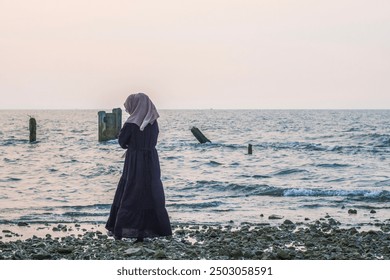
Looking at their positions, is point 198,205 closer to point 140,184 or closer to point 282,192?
point 282,192

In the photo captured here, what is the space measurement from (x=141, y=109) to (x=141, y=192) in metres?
1.15

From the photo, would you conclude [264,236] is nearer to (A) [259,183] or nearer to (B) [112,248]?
(B) [112,248]

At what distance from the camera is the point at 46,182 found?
816 inches

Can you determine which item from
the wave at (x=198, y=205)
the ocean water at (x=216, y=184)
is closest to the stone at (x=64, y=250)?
the ocean water at (x=216, y=184)

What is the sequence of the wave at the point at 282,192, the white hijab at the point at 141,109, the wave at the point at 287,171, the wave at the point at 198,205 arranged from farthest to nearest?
the wave at the point at 287,171 < the wave at the point at 282,192 < the wave at the point at 198,205 < the white hijab at the point at 141,109

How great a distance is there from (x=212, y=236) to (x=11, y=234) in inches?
132

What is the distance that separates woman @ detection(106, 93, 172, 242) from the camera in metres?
9.62

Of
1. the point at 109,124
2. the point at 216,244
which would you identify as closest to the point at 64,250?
the point at 216,244

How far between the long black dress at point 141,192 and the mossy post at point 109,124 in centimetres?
2858

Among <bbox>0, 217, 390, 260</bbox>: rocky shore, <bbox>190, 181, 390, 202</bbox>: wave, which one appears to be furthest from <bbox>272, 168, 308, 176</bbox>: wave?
<bbox>0, 217, 390, 260</bbox>: rocky shore

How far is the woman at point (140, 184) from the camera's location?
31.6 feet

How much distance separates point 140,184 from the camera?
384 inches

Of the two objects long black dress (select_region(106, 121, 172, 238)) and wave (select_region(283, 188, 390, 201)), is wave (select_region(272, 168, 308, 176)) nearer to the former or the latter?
wave (select_region(283, 188, 390, 201))

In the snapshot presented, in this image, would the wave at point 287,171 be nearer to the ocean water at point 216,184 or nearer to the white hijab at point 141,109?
the ocean water at point 216,184
